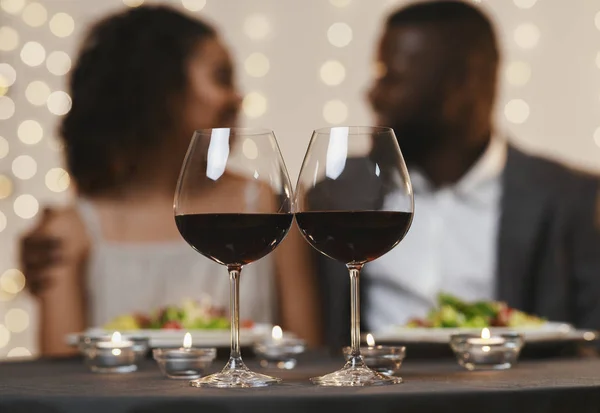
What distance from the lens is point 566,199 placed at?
3141 mm

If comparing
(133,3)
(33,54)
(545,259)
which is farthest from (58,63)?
(545,259)

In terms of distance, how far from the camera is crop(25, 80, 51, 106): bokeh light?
3.33 metres

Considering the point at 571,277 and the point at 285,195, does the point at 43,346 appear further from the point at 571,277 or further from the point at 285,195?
the point at 285,195

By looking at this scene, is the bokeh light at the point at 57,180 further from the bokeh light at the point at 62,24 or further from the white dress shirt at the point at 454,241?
the white dress shirt at the point at 454,241

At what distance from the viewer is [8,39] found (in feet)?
11.0

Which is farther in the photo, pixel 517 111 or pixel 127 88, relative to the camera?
pixel 127 88

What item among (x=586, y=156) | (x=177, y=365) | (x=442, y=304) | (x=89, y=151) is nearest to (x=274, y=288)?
(x=89, y=151)

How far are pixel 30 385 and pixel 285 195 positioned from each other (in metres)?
0.30

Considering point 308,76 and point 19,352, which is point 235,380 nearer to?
point 308,76

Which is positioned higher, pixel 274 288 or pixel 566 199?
pixel 566 199

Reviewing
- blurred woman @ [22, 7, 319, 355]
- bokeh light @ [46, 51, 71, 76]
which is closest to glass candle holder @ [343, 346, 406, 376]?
blurred woman @ [22, 7, 319, 355]

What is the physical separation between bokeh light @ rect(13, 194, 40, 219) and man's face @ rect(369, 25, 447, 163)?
130 cm

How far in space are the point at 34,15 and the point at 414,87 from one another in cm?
142

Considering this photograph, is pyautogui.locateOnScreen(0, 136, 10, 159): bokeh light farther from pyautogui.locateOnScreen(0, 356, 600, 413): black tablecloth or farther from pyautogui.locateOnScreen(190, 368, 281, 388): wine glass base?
pyautogui.locateOnScreen(190, 368, 281, 388): wine glass base
